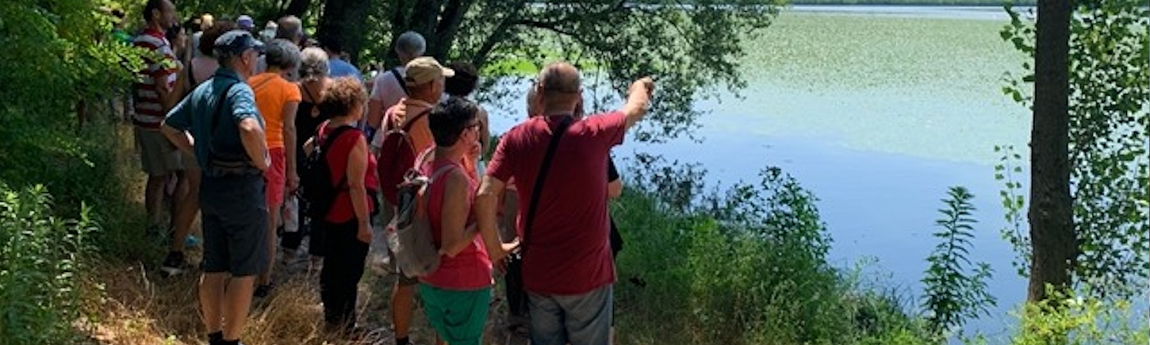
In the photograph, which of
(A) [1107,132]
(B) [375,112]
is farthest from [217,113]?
(A) [1107,132]

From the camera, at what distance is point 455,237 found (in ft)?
12.9

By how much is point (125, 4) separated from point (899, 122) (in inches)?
600

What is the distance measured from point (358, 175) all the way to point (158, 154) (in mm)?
1611

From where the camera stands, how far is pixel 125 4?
8086 mm

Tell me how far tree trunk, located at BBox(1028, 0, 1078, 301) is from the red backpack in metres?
3.63

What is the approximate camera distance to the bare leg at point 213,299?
454cm

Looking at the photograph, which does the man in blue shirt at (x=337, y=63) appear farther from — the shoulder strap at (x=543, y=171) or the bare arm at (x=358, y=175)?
the shoulder strap at (x=543, y=171)

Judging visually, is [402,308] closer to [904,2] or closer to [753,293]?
[753,293]

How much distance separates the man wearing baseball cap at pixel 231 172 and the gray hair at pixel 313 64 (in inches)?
38.3

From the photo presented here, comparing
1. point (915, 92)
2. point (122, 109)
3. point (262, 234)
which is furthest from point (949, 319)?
point (915, 92)

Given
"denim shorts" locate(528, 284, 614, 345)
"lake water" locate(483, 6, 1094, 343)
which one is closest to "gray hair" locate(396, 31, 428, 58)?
"denim shorts" locate(528, 284, 614, 345)

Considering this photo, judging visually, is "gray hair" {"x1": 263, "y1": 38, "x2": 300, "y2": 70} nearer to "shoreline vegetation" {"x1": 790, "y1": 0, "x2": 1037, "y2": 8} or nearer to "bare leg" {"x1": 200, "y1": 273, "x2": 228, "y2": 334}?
"bare leg" {"x1": 200, "y1": 273, "x2": 228, "y2": 334}

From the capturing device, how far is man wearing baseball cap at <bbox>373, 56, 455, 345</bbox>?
4574 millimetres

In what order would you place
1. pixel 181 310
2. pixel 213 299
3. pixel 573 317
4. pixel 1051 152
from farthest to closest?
1. pixel 1051 152
2. pixel 181 310
3. pixel 213 299
4. pixel 573 317
